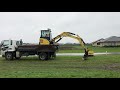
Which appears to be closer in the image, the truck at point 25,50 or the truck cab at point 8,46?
the truck at point 25,50

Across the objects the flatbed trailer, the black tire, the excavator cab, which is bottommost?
the black tire

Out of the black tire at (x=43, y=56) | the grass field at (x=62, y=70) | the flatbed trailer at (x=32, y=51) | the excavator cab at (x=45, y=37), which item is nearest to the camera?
the grass field at (x=62, y=70)

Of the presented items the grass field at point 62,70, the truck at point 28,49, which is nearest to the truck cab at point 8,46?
the truck at point 28,49

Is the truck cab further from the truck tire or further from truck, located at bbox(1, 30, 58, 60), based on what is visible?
the truck tire

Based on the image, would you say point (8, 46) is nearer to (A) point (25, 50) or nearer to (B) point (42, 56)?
(A) point (25, 50)

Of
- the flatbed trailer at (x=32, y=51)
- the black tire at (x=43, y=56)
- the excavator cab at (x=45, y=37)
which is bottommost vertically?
the black tire at (x=43, y=56)

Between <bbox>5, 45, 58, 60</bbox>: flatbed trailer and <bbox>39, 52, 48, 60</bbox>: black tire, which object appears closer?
<bbox>39, 52, 48, 60</bbox>: black tire

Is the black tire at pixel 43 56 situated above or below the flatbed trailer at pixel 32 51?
below

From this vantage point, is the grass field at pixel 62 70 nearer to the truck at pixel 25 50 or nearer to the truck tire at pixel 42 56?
the truck tire at pixel 42 56

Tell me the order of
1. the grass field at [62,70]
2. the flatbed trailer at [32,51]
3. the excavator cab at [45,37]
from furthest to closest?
the excavator cab at [45,37] < the flatbed trailer at [32,51] < the grass field at [62,70]

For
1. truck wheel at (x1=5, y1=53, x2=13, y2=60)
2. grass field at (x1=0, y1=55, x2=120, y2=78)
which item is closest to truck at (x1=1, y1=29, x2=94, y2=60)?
truck wheel at (x1=5, y1=53, x2=13, y2=60)

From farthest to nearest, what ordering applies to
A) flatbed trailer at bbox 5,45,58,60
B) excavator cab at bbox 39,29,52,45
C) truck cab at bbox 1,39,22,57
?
excavator cab at bbox 39,29,52,45, truck cab at bbox 1,39,22,57, flatbed trailer at bbox 5,45,58,60

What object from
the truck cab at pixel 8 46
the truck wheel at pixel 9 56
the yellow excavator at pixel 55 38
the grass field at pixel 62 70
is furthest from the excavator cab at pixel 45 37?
the grass field at pixel 62 70
